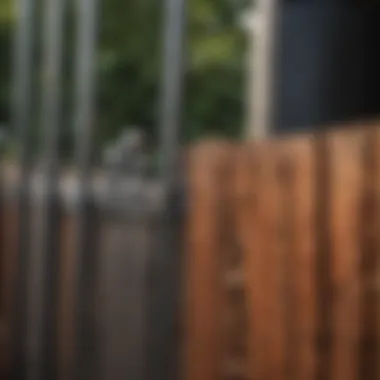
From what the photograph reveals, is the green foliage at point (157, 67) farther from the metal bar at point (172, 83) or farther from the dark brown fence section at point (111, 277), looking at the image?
the dark brown fence section at point (111, 277)

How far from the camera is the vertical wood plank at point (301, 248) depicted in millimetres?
3727

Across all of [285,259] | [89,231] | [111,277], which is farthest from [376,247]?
[89,231]

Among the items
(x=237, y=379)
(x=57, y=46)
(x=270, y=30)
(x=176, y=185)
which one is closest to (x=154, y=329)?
(x=176, y=185)

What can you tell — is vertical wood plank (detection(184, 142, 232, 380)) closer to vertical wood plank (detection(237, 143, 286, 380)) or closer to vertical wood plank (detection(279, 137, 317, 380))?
vertical wood plank (detection(237, 143, 286, 380))

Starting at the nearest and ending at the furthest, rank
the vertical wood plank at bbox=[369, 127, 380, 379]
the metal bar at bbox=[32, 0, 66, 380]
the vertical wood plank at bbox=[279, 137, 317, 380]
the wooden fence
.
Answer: the vertical wood plank at bbox=[369, 127, 380, 379], the wooden fence, the vertical wood plank at bbox=[279, 137, 317, 380], the metal bar at bbox=[32, 0, 66, 380]

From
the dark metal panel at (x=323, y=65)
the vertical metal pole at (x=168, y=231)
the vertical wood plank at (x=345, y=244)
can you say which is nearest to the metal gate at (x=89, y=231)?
the vertical metal pole at (x=168, y=231)

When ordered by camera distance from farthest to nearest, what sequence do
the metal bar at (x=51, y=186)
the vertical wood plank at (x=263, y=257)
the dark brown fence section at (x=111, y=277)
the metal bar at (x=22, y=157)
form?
the metal bar at (x=22, y=157)
the metal bar at (x=51, y=186)
the dark brown fence section at (x=111, y=277)
the vertical wood plank at (x=263, y=257)

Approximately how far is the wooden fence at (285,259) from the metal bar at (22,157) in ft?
6.84

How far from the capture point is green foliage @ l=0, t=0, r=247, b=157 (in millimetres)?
6230

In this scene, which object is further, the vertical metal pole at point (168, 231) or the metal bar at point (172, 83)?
the metal bar at point (172, 83)

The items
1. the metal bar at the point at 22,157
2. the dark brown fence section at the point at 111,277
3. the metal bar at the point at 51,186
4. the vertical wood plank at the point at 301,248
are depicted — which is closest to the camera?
the vertical wood plank at the point at 301,248

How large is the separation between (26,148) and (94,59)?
0.95m

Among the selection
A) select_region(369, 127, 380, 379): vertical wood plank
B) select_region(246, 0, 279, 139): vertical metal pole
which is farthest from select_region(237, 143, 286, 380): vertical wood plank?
select_region(246, 0, 279, 139): vertical metal pole

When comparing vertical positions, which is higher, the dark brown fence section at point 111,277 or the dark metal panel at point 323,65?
the dark metal panel at point 323,65
